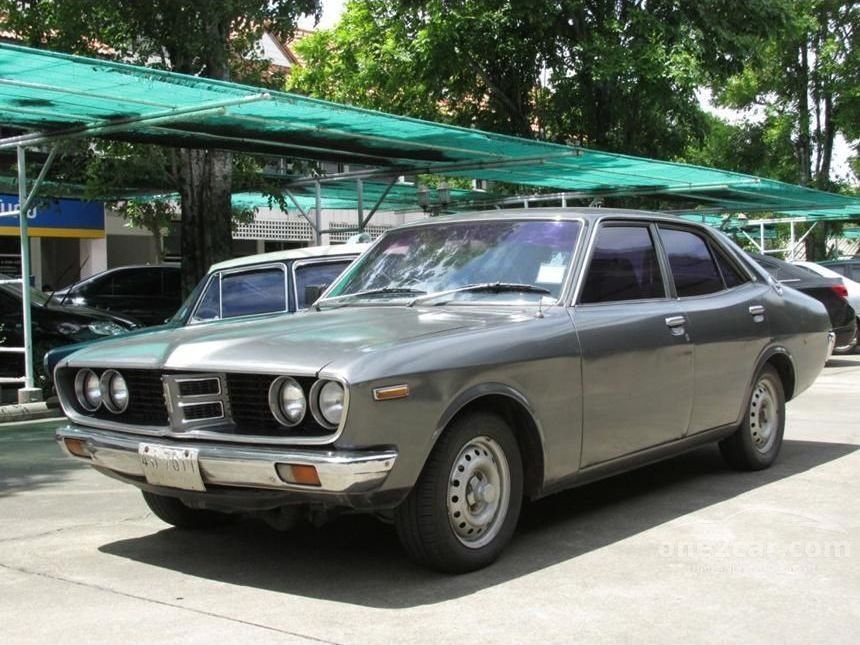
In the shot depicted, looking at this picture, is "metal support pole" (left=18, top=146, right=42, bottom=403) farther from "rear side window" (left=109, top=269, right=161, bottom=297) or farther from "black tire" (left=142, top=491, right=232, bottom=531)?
"black tire" (left=142, top=491, right=232, bottom=531)

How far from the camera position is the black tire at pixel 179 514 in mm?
5445

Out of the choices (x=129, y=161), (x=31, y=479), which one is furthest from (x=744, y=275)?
(x=129, y=161)

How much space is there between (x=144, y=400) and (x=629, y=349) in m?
2.36

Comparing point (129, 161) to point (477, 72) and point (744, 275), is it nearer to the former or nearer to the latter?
point (477, 72)

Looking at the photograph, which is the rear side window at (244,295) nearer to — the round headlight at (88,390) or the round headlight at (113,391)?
the round headlight at (88,390)

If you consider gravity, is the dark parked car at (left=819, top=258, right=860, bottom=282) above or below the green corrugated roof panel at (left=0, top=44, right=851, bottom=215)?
below

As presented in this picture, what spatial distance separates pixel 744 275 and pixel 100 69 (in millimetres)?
5047

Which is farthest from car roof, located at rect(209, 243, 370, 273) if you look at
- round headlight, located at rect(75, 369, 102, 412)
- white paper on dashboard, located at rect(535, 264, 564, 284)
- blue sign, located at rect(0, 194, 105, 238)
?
blue sign, located at rect(0, 194, 105, 238)

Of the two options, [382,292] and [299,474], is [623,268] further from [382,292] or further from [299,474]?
[299,474]

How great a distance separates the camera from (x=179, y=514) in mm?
5469

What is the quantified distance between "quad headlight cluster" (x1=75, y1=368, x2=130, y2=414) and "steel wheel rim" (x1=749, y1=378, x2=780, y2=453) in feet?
12.5

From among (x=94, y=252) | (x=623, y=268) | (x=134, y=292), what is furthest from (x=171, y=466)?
(x=94, y=252)

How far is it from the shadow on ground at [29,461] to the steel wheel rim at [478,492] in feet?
11.4

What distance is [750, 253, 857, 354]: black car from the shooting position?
562 inches
